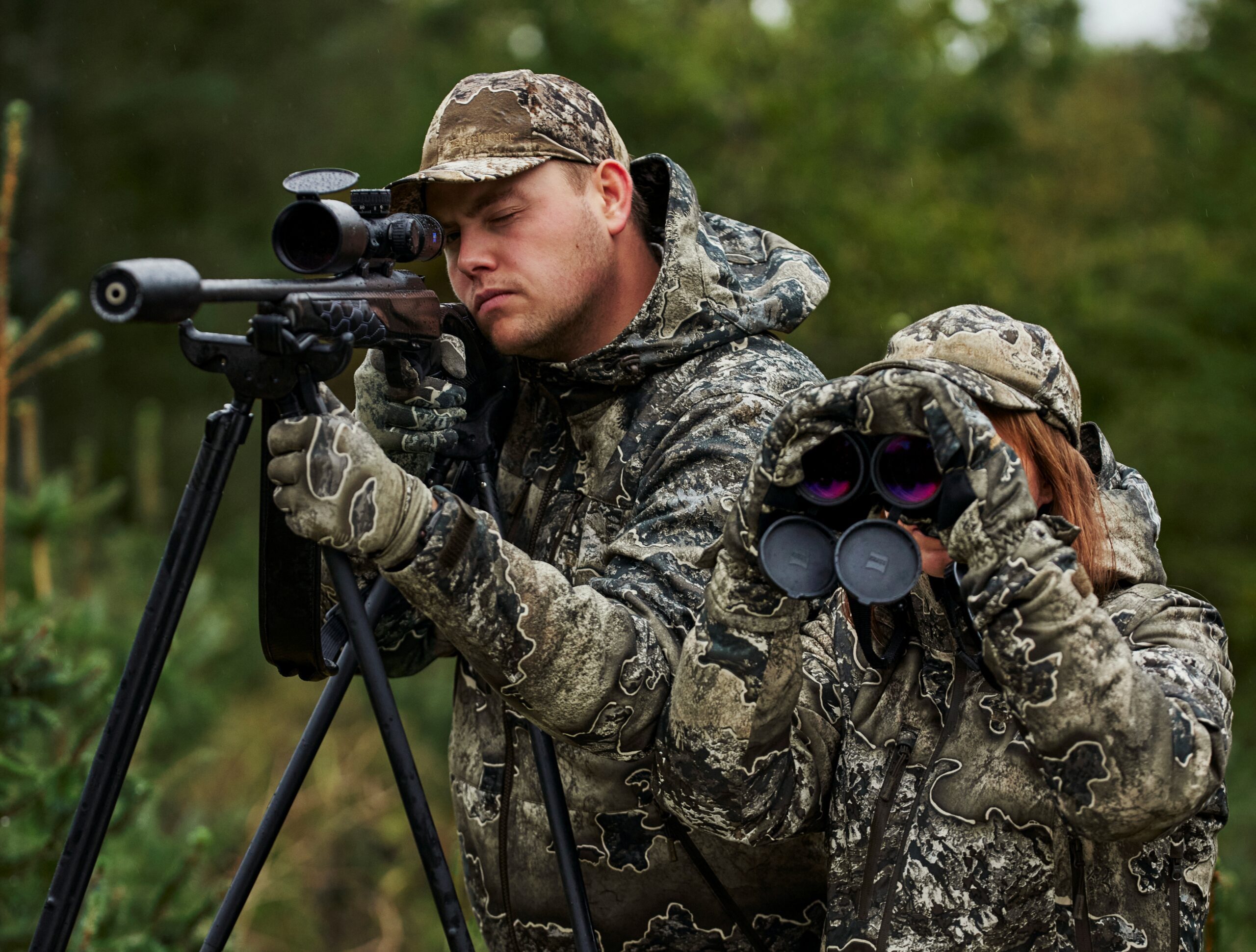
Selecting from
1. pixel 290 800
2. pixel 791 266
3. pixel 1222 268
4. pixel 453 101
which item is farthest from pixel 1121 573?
pixel 1222 268

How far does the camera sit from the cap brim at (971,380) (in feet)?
6.82

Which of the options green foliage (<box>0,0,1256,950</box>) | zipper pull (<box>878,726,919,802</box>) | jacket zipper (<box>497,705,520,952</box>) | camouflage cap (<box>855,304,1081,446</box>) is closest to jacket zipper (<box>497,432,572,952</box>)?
jacket zipper (<box>497,705,520,952</box>)

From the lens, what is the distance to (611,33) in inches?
499

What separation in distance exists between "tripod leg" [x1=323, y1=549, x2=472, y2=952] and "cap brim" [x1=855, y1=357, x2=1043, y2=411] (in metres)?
0.96

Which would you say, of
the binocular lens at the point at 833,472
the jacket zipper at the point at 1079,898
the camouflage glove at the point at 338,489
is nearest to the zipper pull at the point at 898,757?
the jacket zipper at the point at 1079,898

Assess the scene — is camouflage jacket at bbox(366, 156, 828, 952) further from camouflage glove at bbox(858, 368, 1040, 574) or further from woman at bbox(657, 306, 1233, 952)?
camouflage glove at bbox(858, 368, 1040, 574)

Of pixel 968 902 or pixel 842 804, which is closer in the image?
pixel 968 902

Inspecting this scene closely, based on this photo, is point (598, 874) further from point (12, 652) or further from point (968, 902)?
point (12, 652)

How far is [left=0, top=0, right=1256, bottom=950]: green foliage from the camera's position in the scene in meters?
11.7

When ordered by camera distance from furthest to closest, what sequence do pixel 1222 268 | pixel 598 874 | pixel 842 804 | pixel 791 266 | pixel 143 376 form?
pixel 143 376, pixel 1222 268, pixel 791 266, pixel 598 874, pixel 842 804

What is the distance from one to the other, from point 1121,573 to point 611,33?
11.4 meters

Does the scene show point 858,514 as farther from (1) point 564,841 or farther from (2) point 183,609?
(2) point 183,609

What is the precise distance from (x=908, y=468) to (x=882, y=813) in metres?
0.66

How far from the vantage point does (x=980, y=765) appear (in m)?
2.26
